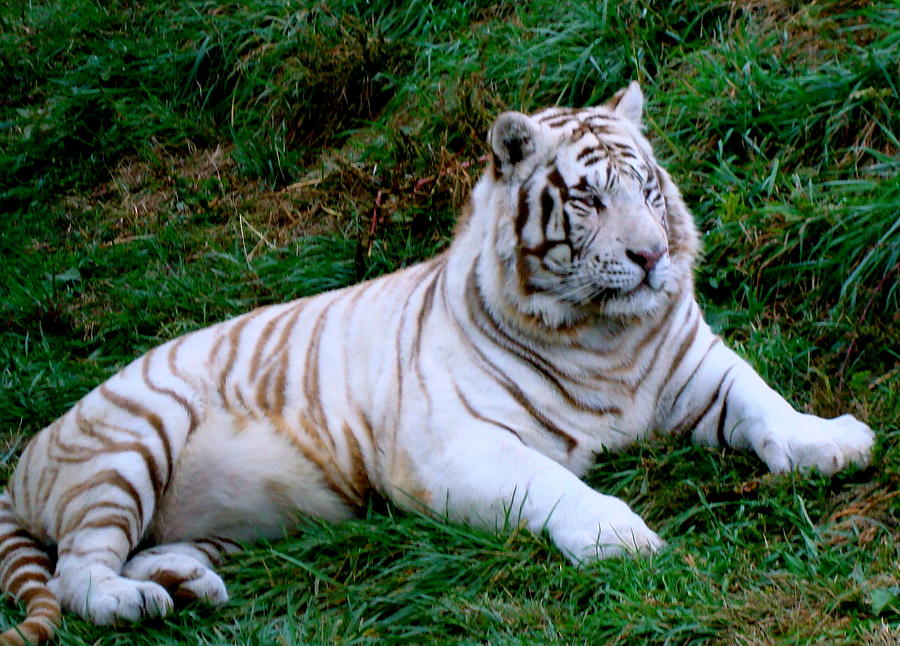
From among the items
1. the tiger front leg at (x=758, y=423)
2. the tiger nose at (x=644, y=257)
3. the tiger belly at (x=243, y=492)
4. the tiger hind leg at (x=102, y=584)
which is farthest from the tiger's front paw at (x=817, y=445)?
the tiger hind leg at (x=102, y=584)

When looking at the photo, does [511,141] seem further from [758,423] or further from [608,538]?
[608,538]

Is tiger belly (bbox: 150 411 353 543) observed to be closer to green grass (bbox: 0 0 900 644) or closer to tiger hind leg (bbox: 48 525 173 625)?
green grass (bbox: 0 0 900 644)

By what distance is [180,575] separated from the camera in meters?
3.76

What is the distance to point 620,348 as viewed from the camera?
4.00 m

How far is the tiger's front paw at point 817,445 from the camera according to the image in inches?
142

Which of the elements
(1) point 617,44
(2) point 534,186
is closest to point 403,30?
(1) point 617,44

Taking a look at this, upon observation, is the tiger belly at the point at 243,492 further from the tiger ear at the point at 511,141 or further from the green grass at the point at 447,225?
the tiger ear at the point at 511,141

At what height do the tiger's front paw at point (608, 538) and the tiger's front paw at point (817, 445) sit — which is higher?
the tiger's front paw at point (817, 445)

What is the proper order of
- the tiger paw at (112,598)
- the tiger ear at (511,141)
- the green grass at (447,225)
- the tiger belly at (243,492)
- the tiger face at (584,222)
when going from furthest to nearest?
1. the tiger belly at (243,492)
2. the tiger ear at (511,141)
3. the tiger face at (584,222)
4. the tiger paw at (112,598)
5. the green grass at (447,225)

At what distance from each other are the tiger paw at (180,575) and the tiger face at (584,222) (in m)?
1.32

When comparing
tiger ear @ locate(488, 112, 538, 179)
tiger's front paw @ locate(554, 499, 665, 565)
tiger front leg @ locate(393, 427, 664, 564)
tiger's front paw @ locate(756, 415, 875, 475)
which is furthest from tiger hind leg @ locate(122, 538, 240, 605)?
tiger's front paw @ locate(756, 415, 875, 475)

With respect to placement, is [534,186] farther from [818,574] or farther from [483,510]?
[818,574]

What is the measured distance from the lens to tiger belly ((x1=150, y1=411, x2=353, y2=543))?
13.6 ft

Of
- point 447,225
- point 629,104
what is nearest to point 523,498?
point 629,104
